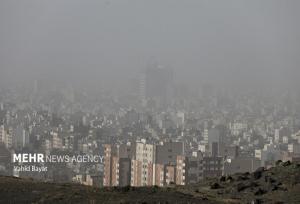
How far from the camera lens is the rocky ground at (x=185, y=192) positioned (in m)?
8.23

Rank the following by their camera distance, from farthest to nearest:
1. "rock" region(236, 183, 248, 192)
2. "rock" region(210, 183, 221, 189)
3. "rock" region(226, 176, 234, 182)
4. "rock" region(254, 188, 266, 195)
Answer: "rock" region(226, 176, 234, 182), "rock" region(210, 183, 221, 189), "rock" region(236, 183, 248, 192), "rock" region(254, 188, 266, 195)

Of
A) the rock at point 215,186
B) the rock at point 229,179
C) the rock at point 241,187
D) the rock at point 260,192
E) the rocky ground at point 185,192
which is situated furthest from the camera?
the rock at point 229,179

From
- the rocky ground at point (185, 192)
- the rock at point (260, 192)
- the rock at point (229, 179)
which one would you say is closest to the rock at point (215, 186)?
the rocky ground at point (185, 192)

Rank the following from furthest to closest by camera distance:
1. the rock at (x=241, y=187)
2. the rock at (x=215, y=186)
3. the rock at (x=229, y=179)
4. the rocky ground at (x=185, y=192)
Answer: the rock at (x=229, y=179)
the rock at (x=215, y=186)
the rock at (x=241, y=187)
the rocky ground at (x=185, y=192)

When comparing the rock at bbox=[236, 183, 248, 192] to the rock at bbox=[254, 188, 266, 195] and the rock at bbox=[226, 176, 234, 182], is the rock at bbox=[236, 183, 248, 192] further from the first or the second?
the rock at bbox=[226, 176, 234, 182]

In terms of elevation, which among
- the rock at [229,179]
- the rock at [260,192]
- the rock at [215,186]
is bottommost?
the rock at [260,192]

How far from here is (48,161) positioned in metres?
34.5

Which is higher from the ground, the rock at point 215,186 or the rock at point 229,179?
the rock at point 229,179

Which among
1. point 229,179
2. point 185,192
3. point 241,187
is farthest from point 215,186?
point 185,192

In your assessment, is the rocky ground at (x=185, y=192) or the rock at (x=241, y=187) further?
the rock at (x=241, y=187)

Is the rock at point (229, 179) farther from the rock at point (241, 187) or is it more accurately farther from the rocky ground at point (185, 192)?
the rock at point (241, 187)

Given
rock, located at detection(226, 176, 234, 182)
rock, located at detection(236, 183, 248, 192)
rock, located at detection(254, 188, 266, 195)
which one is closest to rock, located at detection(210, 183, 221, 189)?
rock, located at detection(236, 183, 248, 192)

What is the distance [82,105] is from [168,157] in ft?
132

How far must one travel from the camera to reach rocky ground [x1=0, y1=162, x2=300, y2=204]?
823cm
